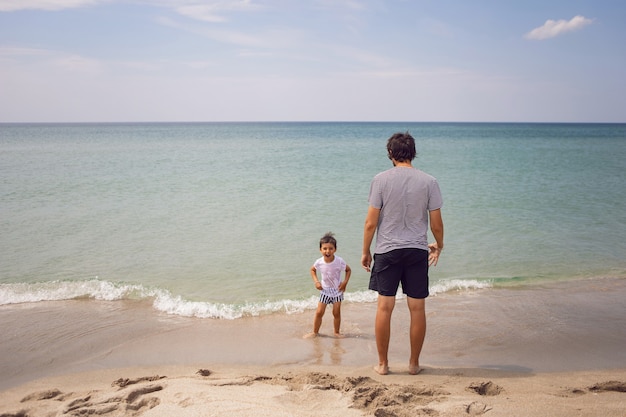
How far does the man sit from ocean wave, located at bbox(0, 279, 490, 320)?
8.36 feet

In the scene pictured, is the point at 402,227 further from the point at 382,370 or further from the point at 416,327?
the point at 382,370

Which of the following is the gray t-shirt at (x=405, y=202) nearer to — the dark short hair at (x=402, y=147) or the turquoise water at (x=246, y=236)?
the dark short hair at (x=402, y=147)

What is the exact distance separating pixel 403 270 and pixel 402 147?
1060 millimetres

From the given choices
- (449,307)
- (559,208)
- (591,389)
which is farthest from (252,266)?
(559,208)

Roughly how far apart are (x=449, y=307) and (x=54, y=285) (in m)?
6.03

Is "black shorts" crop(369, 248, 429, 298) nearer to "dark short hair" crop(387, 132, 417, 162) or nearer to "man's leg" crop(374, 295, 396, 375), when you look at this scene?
"man's leg" crop(374, 295, 396, 375)

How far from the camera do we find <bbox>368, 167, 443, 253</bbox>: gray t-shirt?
3.81 metres

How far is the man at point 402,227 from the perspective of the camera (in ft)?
12.5

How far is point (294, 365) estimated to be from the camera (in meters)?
4.54

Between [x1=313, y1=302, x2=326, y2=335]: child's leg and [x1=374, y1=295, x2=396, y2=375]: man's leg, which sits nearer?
[x1=374, y1=295, x2=396, y2=375]: man's leg

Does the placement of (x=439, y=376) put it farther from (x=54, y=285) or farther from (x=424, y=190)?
(x=54, y=285)

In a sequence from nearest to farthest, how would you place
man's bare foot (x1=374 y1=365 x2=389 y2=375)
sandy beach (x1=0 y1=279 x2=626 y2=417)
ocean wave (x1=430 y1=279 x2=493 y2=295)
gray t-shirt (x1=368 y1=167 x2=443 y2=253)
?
sandy beach (x1=0 y1=279 x2=626 y2=417) → gray t-shirt (x1=368 y1=167 x2=443 y2=253) → man's bare foot (x1=374 y1=365 x2=389 y2=375) → ocean wave (x1=430 y1=279 x2=493 y2=295)

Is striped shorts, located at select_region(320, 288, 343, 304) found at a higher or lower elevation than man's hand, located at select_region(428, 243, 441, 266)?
lower

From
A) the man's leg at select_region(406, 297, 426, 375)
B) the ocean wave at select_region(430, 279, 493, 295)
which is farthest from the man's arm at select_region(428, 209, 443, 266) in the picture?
the ocean wave at select_region(430, 279, 493, 295)
